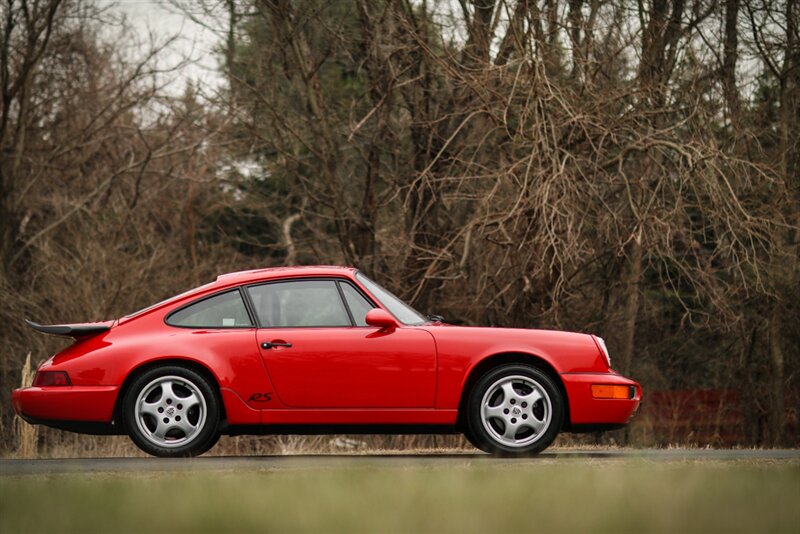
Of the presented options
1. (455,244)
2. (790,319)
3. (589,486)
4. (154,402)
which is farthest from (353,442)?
(589,486)

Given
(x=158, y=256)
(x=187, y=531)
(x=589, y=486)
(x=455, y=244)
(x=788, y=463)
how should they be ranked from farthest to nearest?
(x=158, y=256)
(x=455, y=244)
(x=788, y=463)
(x=589, y=486)
(x=187, y=531)

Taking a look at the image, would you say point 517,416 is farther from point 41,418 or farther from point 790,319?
point 790,319

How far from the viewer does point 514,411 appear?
30.5 feet

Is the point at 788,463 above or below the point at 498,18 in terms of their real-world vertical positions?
below

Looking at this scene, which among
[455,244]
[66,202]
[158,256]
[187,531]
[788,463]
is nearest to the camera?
[187,531]

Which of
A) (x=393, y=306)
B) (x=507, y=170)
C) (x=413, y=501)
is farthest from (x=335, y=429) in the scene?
(x=507, y=170)

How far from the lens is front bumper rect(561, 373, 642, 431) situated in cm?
927

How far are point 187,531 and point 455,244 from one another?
43.2ft

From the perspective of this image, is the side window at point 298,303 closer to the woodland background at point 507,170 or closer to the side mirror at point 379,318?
the side mirror at point 379,318

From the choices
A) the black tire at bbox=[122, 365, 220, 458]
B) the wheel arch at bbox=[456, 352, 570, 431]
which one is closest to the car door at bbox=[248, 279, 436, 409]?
the wheel arch at bbox=[456, 352, 570, 431]

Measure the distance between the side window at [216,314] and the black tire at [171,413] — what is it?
43cm

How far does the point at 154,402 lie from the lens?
9.30m

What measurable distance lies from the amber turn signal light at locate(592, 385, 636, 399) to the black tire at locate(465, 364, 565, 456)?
0.85 feet

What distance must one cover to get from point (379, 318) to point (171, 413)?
169cm
